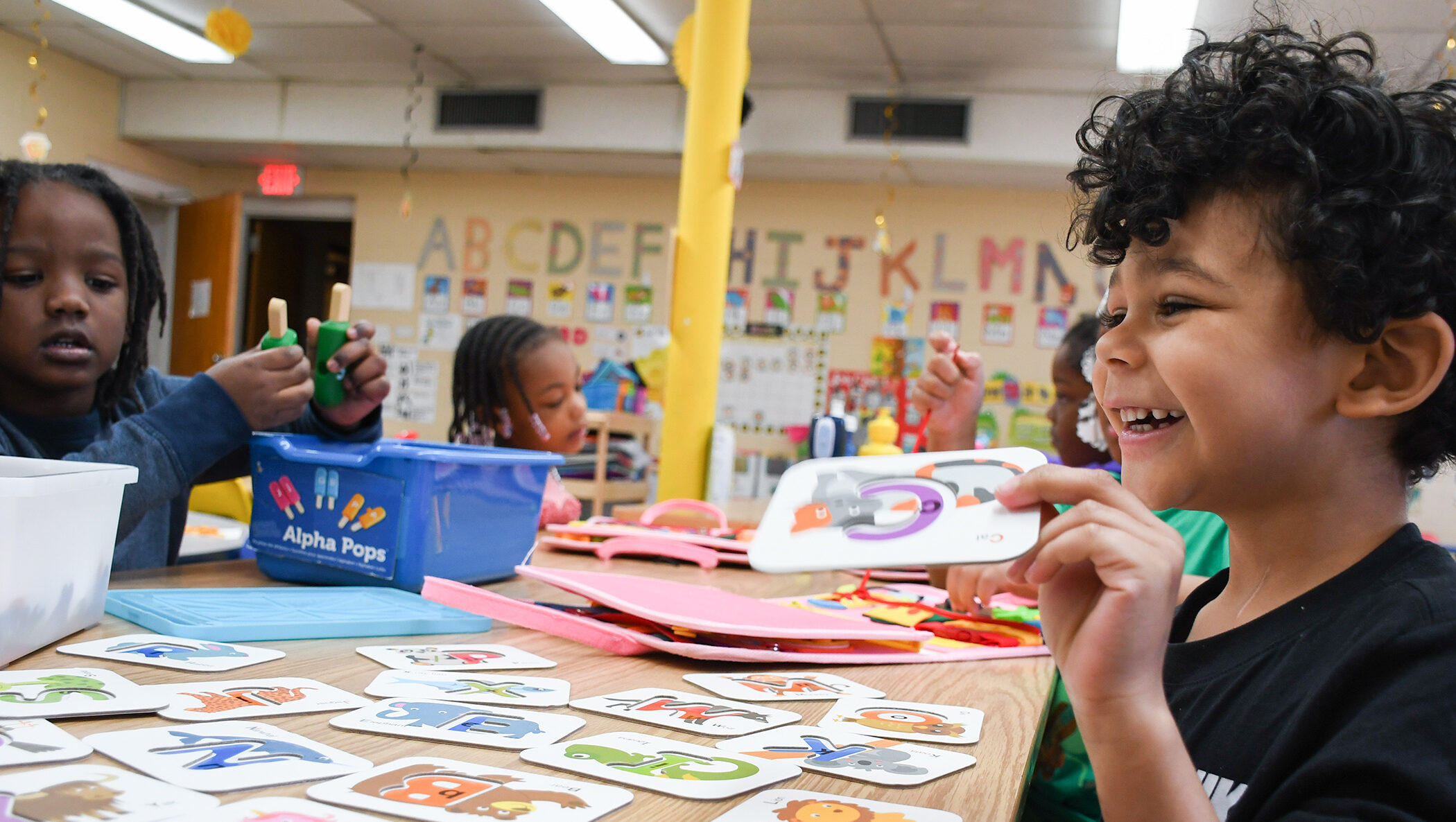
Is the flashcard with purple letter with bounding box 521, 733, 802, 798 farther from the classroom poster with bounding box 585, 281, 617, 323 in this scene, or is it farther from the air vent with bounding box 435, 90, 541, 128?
the classroom poster with bounding box 585, 281, 617, 323

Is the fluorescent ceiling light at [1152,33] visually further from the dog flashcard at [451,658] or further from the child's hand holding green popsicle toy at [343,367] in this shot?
the dog flashcard at [451,658]

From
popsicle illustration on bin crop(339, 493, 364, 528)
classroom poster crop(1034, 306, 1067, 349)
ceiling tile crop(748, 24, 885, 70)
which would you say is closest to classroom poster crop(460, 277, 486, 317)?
ceiling tile crop(748, 24, 885, 70)

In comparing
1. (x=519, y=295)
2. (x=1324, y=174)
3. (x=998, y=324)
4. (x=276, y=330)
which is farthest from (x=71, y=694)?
(x=519, y=295)

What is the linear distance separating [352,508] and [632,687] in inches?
18.0

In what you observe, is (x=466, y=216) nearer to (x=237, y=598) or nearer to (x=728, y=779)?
(x=237, y=598)

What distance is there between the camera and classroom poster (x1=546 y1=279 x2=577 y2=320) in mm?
5922

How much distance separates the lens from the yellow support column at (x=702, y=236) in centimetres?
288

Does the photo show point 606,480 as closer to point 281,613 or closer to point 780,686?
point 281,613

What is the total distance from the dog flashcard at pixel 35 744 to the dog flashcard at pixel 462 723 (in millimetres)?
126

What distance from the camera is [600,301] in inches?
231

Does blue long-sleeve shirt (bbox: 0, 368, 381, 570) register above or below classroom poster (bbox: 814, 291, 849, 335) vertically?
below

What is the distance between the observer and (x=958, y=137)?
4.87 metres

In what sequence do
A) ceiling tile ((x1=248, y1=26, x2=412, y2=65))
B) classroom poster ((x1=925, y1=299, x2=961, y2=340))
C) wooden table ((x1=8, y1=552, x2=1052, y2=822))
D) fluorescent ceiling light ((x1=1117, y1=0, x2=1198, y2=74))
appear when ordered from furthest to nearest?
classroom poster ((x1=925, y1=299, x2=961, y2=340)) → ceiling tile ((x1=248, y1=26, x2=412, y2=65)) → fluorescent ceiling light ((x1=1117, y1=0, x2=1198, y2=74)) → wooden table ((x1=8, y1=552, x2=1052, y2=822))

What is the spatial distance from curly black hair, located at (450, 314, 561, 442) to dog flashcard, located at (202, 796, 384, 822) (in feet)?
6.21
